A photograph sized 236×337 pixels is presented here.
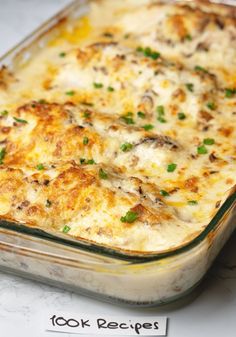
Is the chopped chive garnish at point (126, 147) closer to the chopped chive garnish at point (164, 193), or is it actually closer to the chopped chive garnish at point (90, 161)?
the chopped chive garnish at point (90, 161)

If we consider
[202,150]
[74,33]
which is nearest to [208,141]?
[202,150]

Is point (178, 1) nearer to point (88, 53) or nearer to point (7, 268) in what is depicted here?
point (88, 53)

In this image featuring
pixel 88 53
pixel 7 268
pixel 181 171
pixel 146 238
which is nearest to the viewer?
pixel 146 238

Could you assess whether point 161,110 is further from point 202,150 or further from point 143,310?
point 143,310

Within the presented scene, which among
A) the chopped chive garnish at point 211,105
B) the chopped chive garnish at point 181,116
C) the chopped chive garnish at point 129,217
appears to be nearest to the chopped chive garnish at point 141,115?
the chopped chive garnish at point 181,116

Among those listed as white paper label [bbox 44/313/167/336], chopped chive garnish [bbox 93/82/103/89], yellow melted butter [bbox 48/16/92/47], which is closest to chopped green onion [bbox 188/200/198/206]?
white paper label [bbox 44/313/167/336]

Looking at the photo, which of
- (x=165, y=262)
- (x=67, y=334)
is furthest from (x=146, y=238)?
(x=67, y=334)

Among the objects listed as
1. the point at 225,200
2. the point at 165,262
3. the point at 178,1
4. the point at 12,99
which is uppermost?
the point at 178,1
